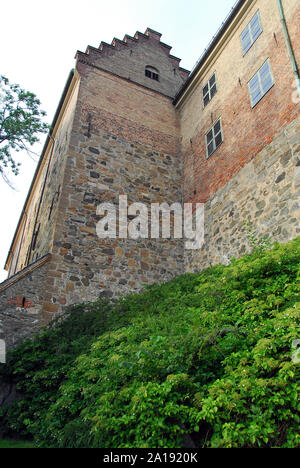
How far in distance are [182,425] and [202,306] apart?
8.73ft

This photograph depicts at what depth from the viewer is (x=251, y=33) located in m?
10.1

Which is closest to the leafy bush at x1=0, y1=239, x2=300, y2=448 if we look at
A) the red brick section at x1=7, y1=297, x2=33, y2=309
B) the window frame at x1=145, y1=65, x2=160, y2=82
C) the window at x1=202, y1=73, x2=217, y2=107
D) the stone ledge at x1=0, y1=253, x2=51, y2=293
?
the red brick section at x1=7, y1=297, x2=33, y2=309

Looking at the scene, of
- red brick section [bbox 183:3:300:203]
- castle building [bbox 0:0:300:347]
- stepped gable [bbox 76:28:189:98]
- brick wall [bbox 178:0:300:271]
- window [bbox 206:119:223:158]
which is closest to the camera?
brick wall [bbox 178:0:300:271]

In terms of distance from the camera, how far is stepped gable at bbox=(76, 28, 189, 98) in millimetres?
13430

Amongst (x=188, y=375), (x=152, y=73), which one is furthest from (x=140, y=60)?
(x=188, y=375)

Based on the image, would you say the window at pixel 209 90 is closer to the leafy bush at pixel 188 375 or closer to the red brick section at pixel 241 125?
the red brick section at pixel 241 125

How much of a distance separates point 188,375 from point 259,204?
17.8ft

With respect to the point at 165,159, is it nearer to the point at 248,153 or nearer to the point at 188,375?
the point at 248,153

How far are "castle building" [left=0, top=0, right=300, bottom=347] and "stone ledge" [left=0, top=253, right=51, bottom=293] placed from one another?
3 centimetres

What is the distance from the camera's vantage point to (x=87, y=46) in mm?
13219

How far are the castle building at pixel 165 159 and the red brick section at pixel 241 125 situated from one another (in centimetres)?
4

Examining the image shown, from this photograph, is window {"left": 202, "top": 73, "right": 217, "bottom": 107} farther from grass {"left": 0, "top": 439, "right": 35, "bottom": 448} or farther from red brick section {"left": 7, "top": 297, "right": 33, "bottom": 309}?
grass {"left": 0, "top": 439, "right": 35, "bottom": 448}

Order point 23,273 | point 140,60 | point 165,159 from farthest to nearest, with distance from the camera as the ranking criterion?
point 140,60 → point 165,159 → point 23,273
